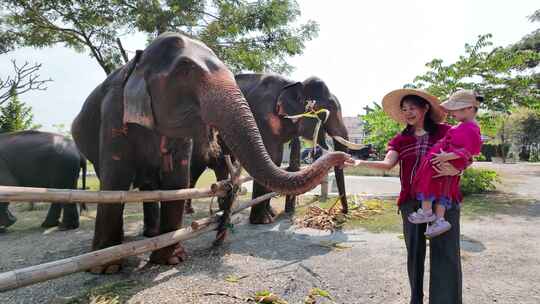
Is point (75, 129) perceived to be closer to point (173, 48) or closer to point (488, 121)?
point (173, 48)

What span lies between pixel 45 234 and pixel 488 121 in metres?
10.4

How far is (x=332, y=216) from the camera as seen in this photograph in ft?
21.9

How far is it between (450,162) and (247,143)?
57.2 inches

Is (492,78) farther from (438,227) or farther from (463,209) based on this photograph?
(438,227)

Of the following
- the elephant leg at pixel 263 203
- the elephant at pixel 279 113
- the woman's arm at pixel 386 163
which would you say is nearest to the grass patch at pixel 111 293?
the woman's arm at pixel 386 163

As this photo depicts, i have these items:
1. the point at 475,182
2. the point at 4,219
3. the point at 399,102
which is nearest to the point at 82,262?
the point at 399,102

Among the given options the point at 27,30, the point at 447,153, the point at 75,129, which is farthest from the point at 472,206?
the point at 27,30

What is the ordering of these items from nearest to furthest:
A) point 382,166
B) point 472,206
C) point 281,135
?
point 382,166 < point 281,135 < point 472,206

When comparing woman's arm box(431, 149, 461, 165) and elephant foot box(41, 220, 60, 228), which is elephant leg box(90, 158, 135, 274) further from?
elephant foot box(41, 220, 60, 228)

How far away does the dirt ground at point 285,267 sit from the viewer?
3.26 meters

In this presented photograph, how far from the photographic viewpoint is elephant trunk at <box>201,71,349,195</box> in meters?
2.53

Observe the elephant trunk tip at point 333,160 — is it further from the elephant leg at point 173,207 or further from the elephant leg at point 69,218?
the elephant leg at point 69,218

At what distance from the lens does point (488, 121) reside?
380 inches

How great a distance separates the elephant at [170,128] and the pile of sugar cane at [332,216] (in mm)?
2746
